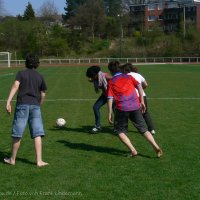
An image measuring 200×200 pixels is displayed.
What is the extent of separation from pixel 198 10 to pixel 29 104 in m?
95.4

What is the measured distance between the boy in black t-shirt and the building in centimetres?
9667

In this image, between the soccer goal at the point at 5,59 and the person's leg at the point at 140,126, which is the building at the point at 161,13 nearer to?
the soccer goal at the point at 5,59

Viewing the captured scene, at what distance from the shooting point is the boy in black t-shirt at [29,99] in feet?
23.5

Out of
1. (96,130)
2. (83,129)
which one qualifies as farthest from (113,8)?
(96,130)

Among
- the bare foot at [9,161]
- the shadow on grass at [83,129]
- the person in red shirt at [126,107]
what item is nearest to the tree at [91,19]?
the shadow on grass at [83,129]

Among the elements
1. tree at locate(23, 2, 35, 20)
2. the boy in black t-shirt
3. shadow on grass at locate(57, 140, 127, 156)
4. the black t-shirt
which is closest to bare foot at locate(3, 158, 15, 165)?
the boy in black t-shirt

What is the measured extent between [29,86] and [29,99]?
0.21 meters

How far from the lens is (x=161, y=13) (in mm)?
108812

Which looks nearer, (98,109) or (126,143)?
(126,143)

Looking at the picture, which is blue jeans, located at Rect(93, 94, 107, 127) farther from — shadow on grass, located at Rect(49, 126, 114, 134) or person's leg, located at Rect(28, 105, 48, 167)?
person's leg, located at Rect(28, 105, 48, 167)

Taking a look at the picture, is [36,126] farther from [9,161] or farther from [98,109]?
[98,109]

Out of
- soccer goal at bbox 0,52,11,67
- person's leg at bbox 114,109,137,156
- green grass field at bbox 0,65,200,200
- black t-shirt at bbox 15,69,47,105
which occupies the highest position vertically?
soccer goal at bbox 0,52,11,67

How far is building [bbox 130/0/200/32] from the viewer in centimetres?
10281

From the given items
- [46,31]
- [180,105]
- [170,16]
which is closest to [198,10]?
[170,16]
